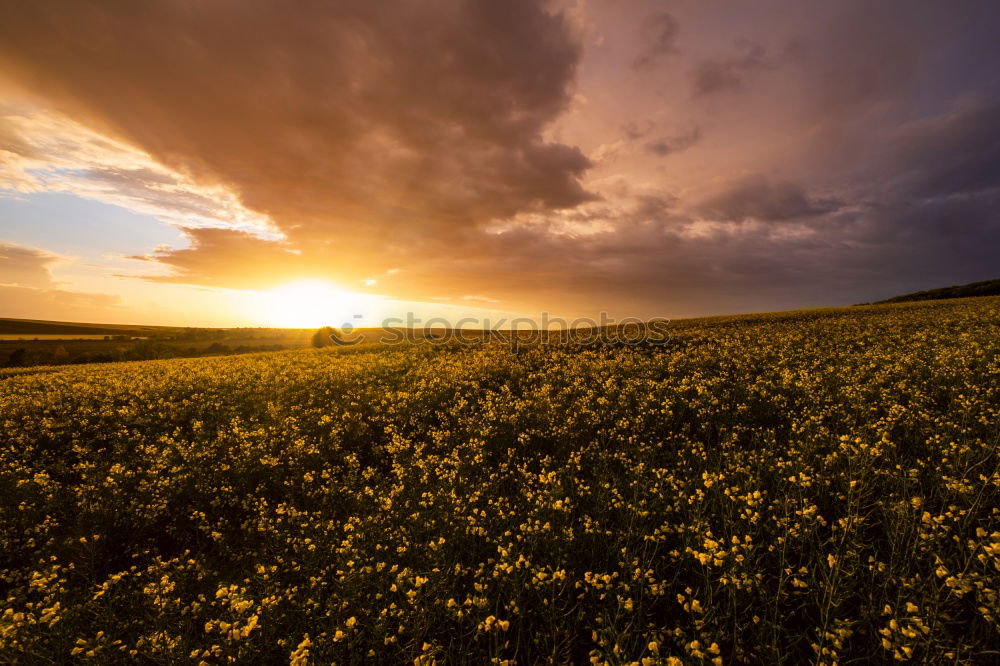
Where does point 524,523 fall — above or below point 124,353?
below

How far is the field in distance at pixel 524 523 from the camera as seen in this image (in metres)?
3.51

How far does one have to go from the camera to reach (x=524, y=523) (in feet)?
15.9

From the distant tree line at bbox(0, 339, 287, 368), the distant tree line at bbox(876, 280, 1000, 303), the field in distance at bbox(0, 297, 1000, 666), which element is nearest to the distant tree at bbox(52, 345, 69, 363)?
the distant tree line at bbox(0, 339, 287, 368)

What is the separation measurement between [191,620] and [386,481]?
10.1 ft

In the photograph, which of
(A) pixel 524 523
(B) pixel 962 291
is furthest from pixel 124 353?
(B) pixel 962 291

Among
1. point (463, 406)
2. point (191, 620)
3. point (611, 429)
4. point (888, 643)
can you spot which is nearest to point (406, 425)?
point (463, 406)

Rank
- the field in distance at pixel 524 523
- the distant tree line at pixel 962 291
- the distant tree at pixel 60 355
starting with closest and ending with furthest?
the field in distance at pixel 524 523 < the distant tree at pixel 60 355 < the distant tree line at pixel 962 291

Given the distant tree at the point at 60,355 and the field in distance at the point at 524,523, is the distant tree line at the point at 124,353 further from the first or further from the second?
the field in distance at the point at 524,523

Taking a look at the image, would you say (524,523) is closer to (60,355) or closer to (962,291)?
(60,355)

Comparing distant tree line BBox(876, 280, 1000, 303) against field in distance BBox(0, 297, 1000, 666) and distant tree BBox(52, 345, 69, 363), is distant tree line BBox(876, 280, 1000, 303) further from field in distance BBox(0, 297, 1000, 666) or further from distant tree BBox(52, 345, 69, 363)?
distant tree BBox(52, 345, 69, 363)

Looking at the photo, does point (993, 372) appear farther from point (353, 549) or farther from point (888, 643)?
point (353, 549)

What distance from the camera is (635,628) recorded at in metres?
3.46

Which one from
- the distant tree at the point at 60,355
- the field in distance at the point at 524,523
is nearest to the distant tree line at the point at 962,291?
the field in distance at the point at 524,523

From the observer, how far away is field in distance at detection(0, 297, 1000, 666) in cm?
351
